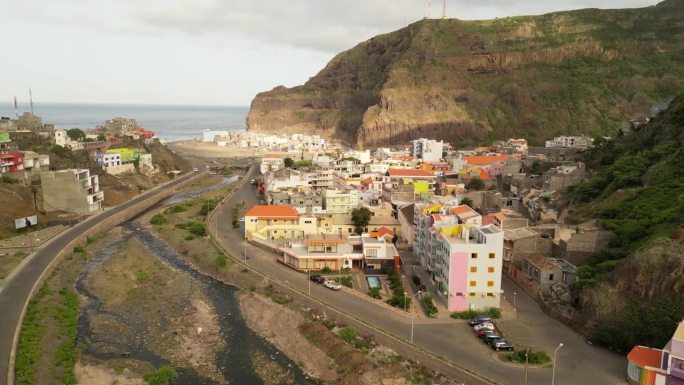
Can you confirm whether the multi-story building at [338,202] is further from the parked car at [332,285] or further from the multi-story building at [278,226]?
the parked car at [332,285]

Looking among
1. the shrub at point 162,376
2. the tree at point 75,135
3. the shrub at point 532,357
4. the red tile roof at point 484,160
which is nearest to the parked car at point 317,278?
the shrub at point 162,376

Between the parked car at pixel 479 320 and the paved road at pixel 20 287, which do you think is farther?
the parked car at pixel 479 320

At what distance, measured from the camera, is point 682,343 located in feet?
69.1

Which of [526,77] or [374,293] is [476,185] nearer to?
[374,293]

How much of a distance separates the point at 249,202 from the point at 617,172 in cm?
4076

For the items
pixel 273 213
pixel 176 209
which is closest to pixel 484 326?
pixel 273 213

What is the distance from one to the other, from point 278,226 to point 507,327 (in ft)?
75.0

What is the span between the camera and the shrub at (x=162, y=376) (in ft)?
78.9

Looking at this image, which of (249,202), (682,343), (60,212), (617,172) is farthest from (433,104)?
(682,343)

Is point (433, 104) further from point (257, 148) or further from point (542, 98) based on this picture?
point (257, 148)

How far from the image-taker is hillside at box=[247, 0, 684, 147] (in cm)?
12338

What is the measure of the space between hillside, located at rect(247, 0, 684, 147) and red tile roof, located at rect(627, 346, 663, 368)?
94.2 meters

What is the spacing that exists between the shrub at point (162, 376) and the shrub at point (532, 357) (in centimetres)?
1634

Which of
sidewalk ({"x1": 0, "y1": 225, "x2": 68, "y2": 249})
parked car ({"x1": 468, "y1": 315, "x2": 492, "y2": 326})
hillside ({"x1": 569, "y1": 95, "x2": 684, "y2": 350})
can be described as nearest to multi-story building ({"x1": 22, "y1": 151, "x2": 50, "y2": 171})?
sidewalk ({"x1": 0, "y1": 225, "x2": 68, "y2": 249})
